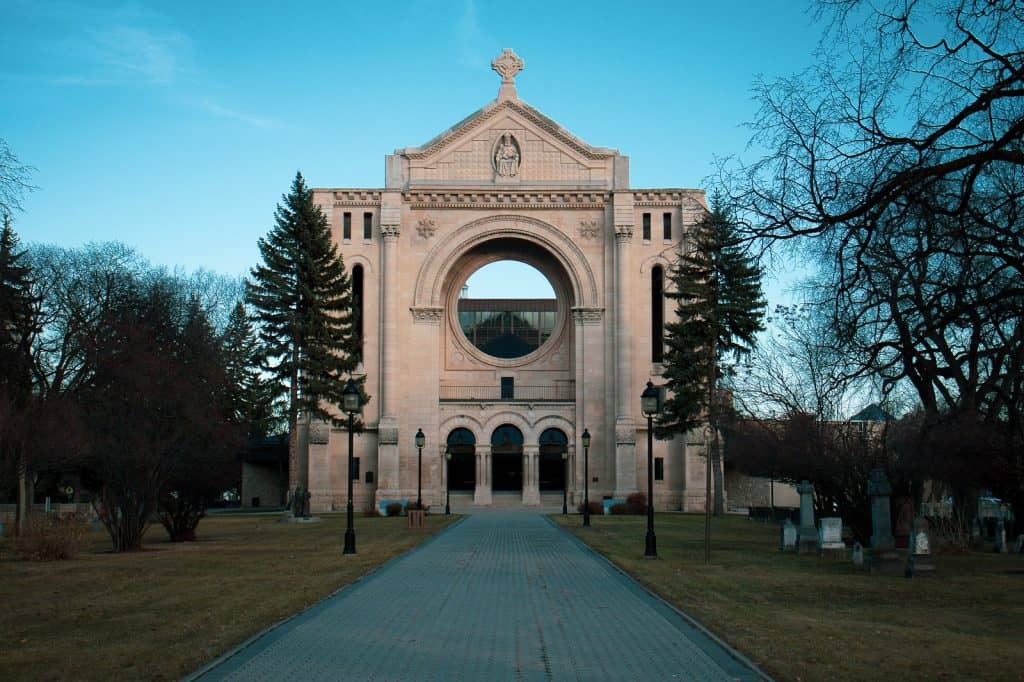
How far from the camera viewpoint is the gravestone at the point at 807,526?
27.5 m

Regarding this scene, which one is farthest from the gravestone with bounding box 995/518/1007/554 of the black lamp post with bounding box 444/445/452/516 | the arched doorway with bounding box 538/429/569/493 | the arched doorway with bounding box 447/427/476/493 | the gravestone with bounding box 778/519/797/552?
the arched doorway with bounding box 447/427/476/493

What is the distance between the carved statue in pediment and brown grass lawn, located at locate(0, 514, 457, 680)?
36021 millimetres

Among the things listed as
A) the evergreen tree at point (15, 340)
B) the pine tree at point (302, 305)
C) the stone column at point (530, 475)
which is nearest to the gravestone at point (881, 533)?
the evergreen tree at point (15, 340)

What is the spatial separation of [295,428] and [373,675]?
47.3 m

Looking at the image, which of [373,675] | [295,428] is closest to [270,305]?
[295,428]

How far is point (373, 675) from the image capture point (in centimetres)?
1044

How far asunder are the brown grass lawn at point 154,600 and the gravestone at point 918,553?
437 inches

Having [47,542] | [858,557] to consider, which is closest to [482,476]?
[47,542]

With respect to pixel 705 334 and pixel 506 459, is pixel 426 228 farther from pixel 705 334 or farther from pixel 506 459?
pixel 705 334

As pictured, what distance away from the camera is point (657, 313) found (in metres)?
64.1

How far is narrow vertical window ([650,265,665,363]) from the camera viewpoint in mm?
63562

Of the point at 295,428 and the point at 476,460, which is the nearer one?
the point at 295,428

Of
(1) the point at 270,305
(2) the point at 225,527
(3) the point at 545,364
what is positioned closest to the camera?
(2) the point at 225,527

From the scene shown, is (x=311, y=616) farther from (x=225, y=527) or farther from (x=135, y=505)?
(x=225, y=527)
